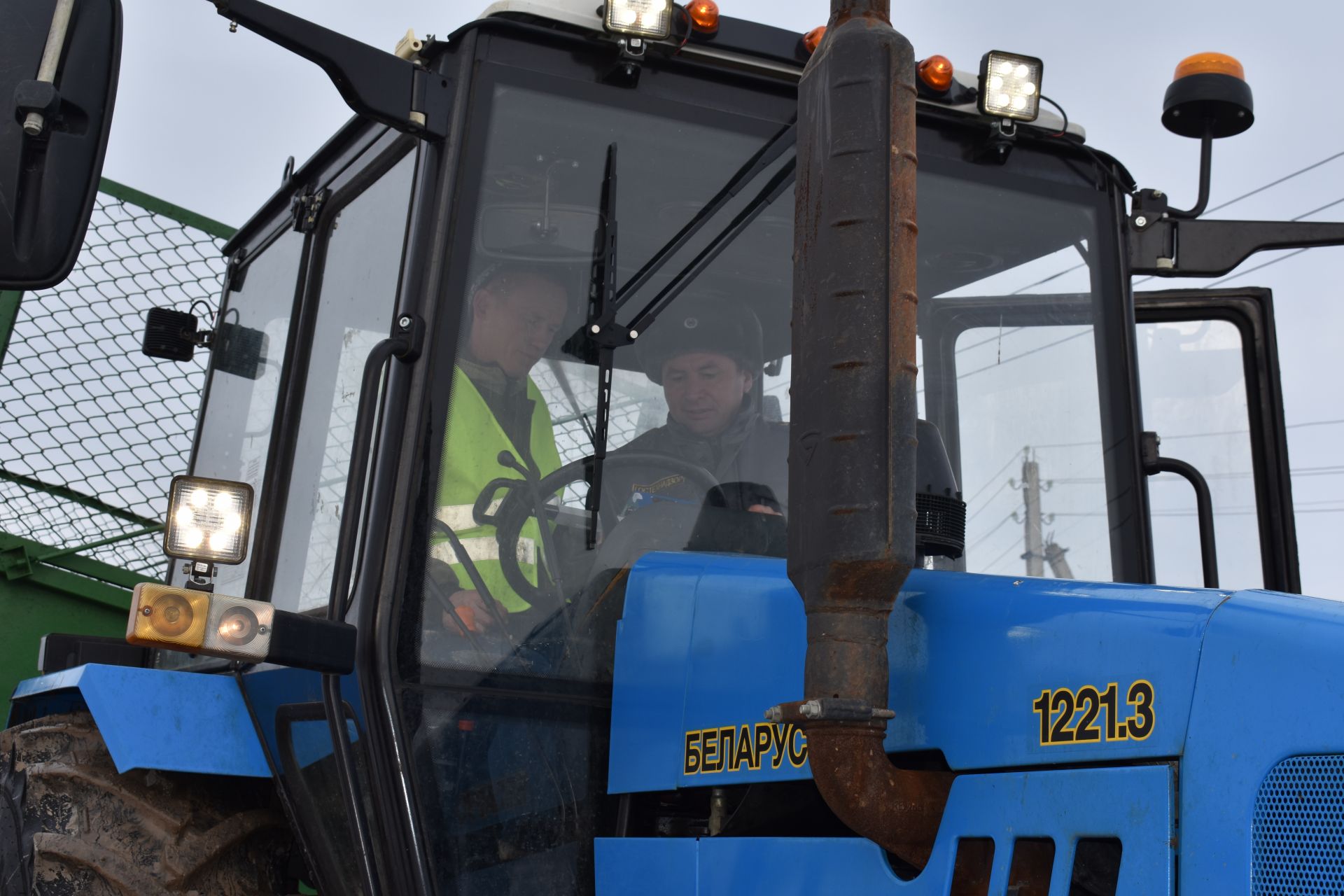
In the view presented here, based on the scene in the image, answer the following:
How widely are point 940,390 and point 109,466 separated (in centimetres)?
349

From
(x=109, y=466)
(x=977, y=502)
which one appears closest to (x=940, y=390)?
(x=977, y=502)

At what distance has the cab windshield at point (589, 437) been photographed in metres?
A: 2.54

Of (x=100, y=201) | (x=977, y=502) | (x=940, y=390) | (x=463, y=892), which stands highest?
(x=100, y=201)

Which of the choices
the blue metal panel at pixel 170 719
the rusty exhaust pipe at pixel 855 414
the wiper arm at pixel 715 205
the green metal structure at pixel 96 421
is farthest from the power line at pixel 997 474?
the green metal structure at pixel 96 421

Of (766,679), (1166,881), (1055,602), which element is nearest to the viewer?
(1166,881)

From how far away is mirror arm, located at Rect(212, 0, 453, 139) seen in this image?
7.92 ft

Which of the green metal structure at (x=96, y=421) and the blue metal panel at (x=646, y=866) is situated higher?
the green metal structure at (x=96, y=421)

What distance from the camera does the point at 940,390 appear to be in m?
3.11

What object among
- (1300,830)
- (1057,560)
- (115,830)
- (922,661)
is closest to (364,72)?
(922,661)

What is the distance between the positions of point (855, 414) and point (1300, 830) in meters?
0.67

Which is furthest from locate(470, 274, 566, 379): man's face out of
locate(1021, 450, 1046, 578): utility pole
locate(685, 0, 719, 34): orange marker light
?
locate(1021, 450, 1046, 578): utility pole

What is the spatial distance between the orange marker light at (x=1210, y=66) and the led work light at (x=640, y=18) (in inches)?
39.5

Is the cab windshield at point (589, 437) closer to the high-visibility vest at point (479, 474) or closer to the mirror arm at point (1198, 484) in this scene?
the high-visibility vest at point (479, 474)

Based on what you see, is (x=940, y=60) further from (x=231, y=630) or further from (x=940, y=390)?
(x=231, y=630)
